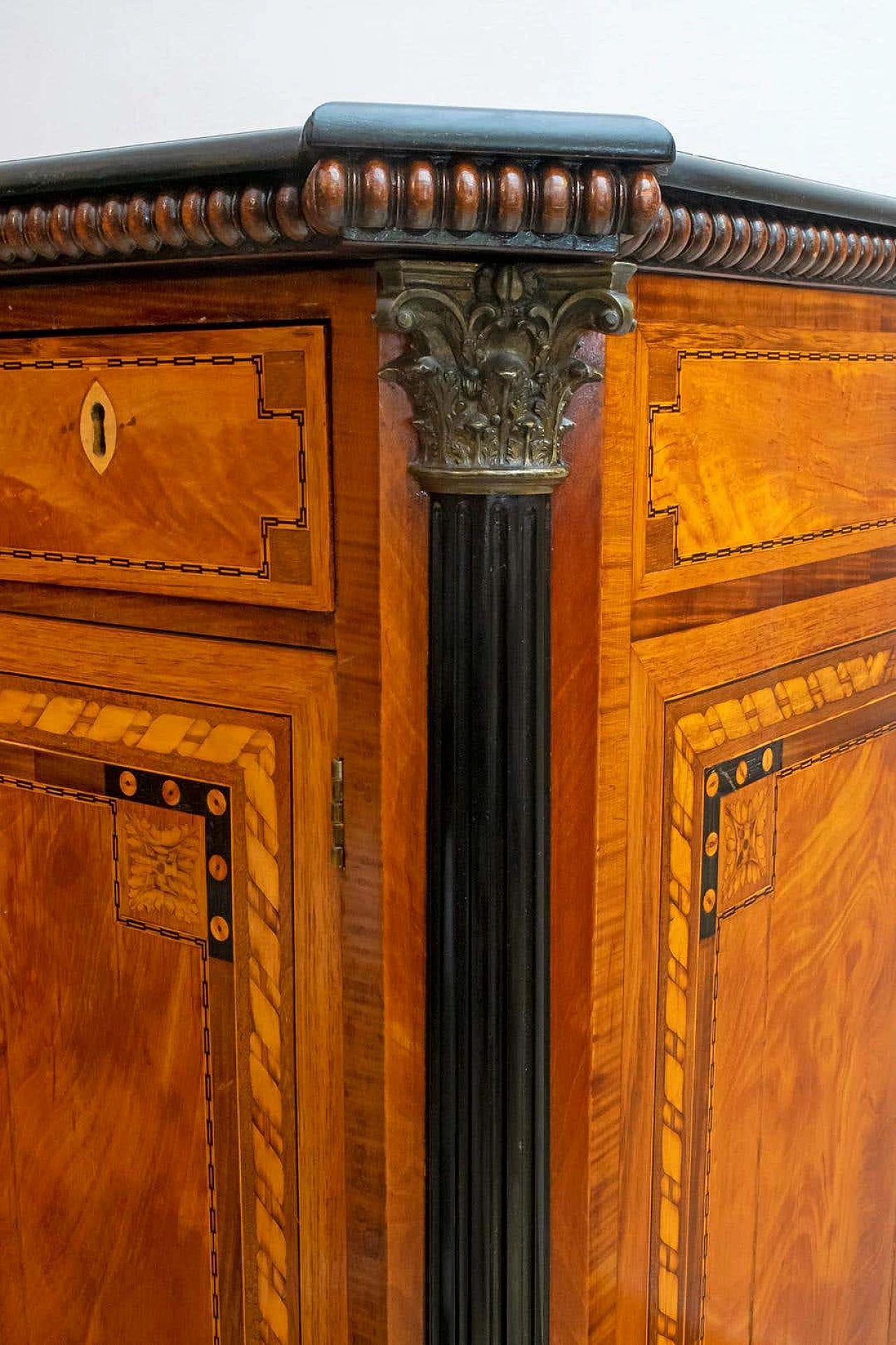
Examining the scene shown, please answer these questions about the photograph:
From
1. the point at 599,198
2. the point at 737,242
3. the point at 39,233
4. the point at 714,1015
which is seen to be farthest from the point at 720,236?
the point at 714,1015

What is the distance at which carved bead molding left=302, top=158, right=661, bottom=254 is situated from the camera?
564 mm

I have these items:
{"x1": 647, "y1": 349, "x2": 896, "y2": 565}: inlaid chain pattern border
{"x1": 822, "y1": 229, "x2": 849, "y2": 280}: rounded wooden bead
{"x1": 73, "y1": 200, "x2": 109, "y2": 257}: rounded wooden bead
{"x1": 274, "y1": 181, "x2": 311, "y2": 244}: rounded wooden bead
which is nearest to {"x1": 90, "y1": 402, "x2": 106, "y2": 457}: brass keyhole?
{"x1": 73, "y1": 200, "x2": 109, "y2": 257}: rounded wooden bead

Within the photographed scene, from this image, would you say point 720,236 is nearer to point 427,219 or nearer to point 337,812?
point 427,219

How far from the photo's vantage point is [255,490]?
2.33ft

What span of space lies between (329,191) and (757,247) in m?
0.26

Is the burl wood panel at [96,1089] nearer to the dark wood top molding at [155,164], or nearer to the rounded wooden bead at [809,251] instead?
the dark wood top molding at [155,164]

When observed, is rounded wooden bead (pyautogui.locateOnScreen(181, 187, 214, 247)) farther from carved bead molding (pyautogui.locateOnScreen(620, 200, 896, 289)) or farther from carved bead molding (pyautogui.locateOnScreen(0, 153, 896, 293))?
carved bead molding (pyautogui.locateOnScreen(620, 200, 896, 289))

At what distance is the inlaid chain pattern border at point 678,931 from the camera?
80 centimetres

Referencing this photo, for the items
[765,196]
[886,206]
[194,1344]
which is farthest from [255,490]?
[194,1344]

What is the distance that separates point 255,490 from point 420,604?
111mm

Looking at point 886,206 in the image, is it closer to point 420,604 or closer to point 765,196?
point 765,196

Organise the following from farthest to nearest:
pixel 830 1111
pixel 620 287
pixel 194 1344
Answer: pixel 830 1111 < pixel 194 1344 < pixel 620 287

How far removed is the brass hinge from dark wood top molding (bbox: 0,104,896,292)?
26 centimetres

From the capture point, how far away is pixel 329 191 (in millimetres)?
561
